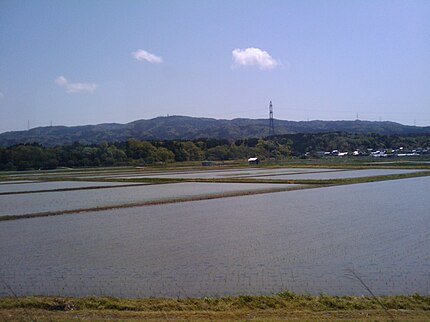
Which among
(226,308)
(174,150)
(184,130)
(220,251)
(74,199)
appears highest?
(184,130)

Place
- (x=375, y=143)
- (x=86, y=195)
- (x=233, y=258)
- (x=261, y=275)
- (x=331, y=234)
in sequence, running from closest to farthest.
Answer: (x=261, y=275) < (x=233, y=258) < (x=331, y=234) < (x=86, y=195) < (x=375, y=143)

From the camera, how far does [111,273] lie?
838cm

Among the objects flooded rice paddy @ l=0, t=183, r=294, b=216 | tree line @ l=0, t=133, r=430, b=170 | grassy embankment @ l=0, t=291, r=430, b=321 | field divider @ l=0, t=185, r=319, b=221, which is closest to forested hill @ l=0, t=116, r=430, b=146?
tree line @ l=0, t=133, r=430, b=170

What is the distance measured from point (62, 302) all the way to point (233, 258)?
367 centimetres

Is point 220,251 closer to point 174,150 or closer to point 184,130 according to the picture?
point 174,150

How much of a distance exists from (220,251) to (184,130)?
157 m

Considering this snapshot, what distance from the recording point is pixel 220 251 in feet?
32.8

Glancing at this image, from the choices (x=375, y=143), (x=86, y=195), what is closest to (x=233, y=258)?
(x=86, y=195)

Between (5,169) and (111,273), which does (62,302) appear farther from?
(5,169)

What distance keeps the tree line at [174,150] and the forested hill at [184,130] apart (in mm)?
44821

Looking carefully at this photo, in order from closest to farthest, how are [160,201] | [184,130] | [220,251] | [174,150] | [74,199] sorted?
1. [220,251]
2. [160,201]
3. [74,199]
4. [174,150]
5. [184,130]

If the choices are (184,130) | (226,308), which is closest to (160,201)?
(226,308)

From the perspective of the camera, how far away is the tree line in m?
55.7

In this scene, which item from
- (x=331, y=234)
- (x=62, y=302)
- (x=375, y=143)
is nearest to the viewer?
(x=62, y=302)
